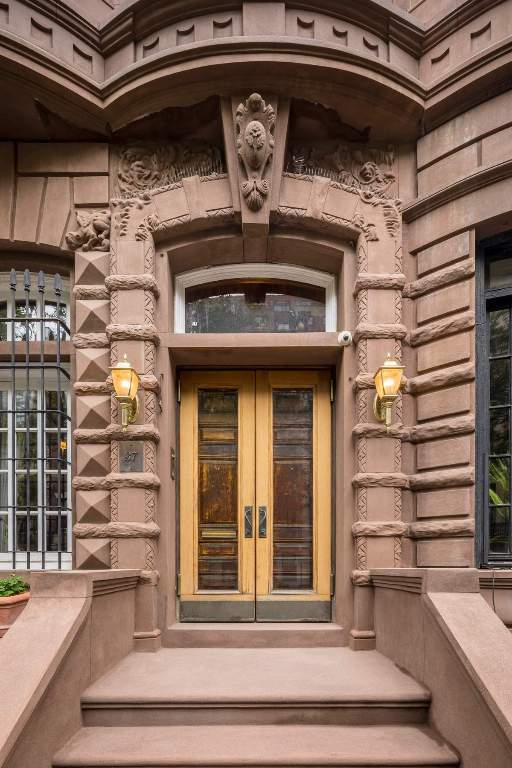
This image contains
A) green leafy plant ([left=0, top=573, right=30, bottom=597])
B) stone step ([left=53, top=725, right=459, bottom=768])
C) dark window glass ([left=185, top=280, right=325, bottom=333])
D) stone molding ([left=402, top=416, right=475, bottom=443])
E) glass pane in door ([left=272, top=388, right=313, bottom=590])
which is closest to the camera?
stone step ([left=53, top=725, right=459, bottom=768])

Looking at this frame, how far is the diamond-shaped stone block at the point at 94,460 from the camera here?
5.79 metres

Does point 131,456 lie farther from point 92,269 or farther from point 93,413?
point 92,269

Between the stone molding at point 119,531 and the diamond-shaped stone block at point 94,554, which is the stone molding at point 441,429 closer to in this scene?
the stone molding at point 119,531

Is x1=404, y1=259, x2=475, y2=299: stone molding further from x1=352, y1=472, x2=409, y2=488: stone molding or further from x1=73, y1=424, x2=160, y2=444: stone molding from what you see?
x1=73, y1=424, x2=160, y2=444: stone molding

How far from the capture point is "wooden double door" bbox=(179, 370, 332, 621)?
6.11 metres

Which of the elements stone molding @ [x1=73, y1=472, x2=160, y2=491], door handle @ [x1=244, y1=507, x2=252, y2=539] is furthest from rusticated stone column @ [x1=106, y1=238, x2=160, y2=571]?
door handle @ [x1=244, y1=507, x2=252, y2=539]

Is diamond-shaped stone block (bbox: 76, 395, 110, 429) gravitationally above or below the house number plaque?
above

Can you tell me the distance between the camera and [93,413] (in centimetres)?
584

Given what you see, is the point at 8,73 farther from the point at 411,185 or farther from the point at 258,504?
the point at 258,504

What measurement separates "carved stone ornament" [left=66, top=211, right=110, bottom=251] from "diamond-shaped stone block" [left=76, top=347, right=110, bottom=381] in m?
1.21

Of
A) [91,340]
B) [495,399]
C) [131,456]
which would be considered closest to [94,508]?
[131,456]

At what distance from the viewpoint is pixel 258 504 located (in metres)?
6.22

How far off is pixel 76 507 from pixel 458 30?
6739 mm

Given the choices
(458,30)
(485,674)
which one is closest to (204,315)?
(458,30)
